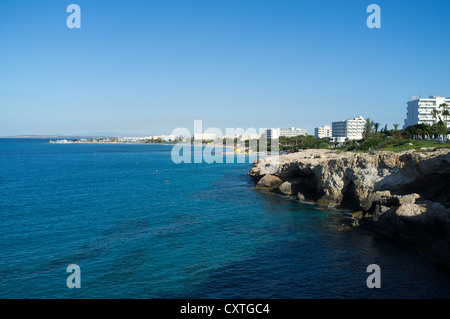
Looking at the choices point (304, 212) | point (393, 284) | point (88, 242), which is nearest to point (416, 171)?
point (304, 212)

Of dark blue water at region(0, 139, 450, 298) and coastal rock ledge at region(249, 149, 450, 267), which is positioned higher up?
coastal rock ledge at region(249, 149, 450, 267)

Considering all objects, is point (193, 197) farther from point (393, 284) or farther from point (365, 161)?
point (393, 284)

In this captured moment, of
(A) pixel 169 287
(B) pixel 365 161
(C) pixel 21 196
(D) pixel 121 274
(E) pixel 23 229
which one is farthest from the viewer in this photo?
(C) pixel 21 196

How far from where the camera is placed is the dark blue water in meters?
17.7

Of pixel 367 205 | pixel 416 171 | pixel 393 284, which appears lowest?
pixel 393 284

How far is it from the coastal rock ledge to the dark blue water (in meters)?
1.68

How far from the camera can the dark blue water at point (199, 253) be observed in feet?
57.9

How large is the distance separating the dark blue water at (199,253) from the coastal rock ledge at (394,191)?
1682 mm

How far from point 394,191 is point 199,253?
22.6m

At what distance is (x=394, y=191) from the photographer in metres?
33.2

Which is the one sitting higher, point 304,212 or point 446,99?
point 446,99

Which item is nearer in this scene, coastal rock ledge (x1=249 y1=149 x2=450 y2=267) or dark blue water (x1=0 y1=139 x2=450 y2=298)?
dark blue water (x1=0 y1=139 x2=450 y2=298)

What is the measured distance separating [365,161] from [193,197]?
77.6 feet
